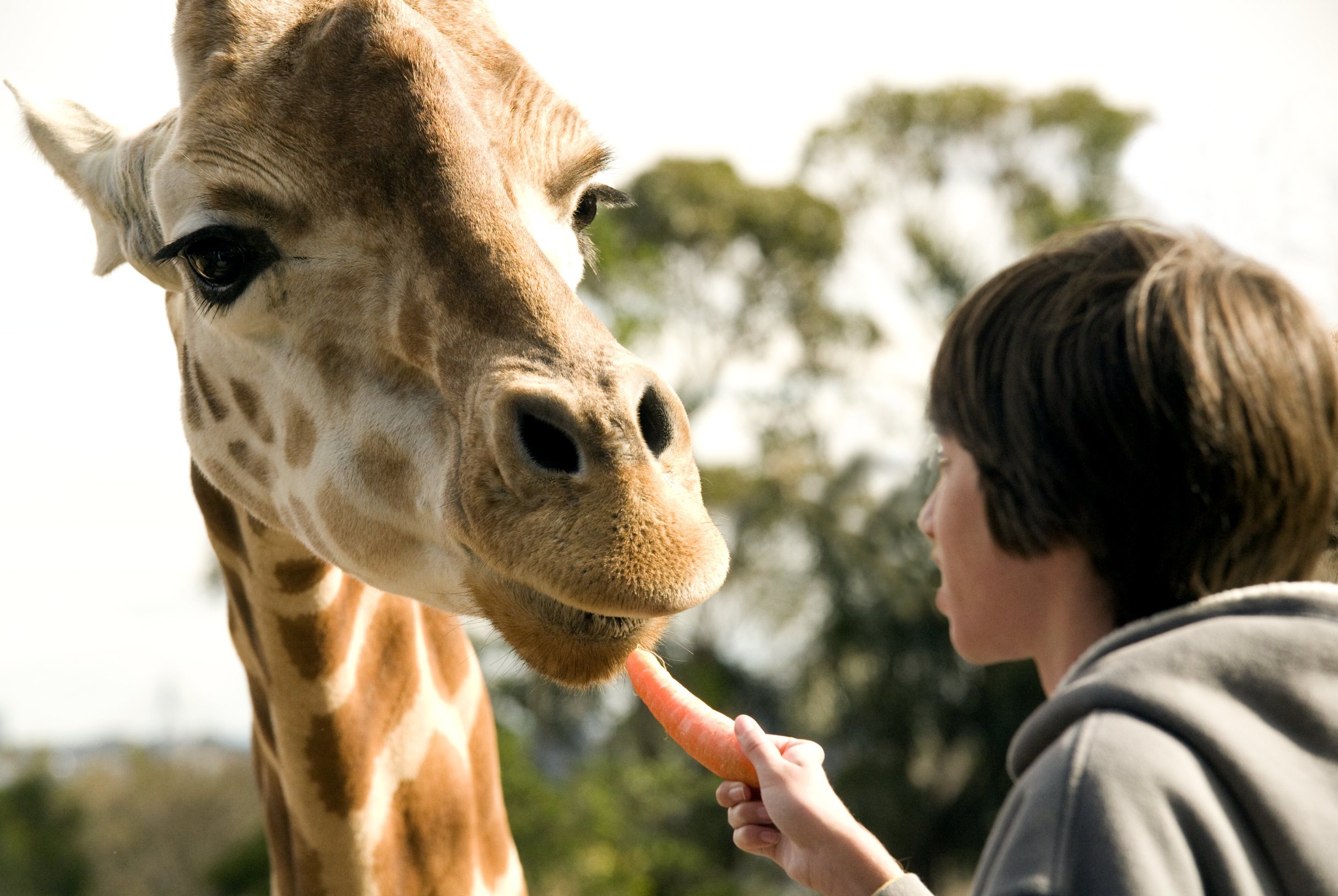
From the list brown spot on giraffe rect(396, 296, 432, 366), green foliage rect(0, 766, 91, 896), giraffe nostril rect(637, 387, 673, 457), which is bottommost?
green foliage rect(0, 766, 91, 896)

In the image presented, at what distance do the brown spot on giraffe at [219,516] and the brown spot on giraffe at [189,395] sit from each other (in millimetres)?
129

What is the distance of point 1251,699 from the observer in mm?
1198

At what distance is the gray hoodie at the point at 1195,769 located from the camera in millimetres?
1095

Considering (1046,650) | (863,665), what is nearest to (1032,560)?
(1046,650)

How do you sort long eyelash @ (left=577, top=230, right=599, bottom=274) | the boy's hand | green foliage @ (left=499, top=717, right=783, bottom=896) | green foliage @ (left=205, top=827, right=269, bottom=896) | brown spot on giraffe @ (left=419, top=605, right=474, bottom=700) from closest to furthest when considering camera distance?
the boy's hand < long eyelash @ (left=577, top=230, right=599, bottom=274) < brown spot on giraffe @ (left=419, top=605, right=474, bottom=700) < green foliage @ (left=499, top=717, right=783, bottom=896) < green foliage @ (left=205, top=827, right=269, bottom=896)

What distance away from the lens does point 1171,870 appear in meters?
1.09

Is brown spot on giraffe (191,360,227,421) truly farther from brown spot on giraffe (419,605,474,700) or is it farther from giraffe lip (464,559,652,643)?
giraffe lip (464,559,652,643)

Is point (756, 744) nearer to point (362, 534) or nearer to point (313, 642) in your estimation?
point (362, 534)

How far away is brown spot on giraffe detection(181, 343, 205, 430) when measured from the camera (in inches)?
104

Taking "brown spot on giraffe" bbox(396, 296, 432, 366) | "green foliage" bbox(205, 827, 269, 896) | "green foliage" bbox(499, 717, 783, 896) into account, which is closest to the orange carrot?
"brown spot on giraffe" bbox(396, 296, 432, 366)

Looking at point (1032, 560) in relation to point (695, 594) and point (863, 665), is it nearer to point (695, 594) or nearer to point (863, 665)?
point (695, 594)

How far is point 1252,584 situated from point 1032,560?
26cm

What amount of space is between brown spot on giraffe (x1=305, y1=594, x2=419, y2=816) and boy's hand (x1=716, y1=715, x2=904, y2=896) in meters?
1.00

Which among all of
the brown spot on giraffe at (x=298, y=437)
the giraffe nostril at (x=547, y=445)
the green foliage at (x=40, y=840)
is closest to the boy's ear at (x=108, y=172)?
the brown spot on giraffe at (x=298, y=437)
